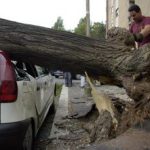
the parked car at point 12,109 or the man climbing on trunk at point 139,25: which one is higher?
the man climbing on trunk at point 139,25

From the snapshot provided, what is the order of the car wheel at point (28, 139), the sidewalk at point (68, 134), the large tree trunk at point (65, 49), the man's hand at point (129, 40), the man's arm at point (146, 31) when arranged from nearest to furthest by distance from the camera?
the car wheel at point (28, 139)
the large tree trunk at point (65, 49)
the man's hand at point (129, 40)
the man's arm at point (146, 31)
the sidewalk at point (68, 134)

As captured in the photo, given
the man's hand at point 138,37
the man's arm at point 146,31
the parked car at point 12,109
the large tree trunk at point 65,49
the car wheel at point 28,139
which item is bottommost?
the car wheel at point 28,139

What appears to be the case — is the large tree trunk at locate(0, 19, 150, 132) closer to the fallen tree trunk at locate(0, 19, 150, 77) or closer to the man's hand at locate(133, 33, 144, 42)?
the fallen tree trunk at locate(0, 19, 150, 77)

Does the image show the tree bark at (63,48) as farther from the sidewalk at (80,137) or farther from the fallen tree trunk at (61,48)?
the sidewalk at (80,137)

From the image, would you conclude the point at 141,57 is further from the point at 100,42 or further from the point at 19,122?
the point at 19,122

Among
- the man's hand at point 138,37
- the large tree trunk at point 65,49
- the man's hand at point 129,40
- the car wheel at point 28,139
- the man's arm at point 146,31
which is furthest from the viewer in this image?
the man's arm at point 146,31

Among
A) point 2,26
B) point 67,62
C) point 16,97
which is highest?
point 2,26

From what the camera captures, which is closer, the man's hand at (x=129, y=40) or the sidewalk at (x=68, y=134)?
the man's hand at (x=129, y=40)

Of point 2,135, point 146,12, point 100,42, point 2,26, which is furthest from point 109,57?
point 146,12

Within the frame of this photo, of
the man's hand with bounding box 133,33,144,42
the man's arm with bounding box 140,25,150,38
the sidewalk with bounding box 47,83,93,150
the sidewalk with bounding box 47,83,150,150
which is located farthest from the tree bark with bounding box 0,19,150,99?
the sidewalk with bounding box 47,83,93,150

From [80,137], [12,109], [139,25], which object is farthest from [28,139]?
[139,25]

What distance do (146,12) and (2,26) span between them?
9493 millimetres

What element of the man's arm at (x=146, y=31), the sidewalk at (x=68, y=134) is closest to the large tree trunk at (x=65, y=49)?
the man's arm at (x=146, y=31)

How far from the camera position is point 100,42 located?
6.82 m
